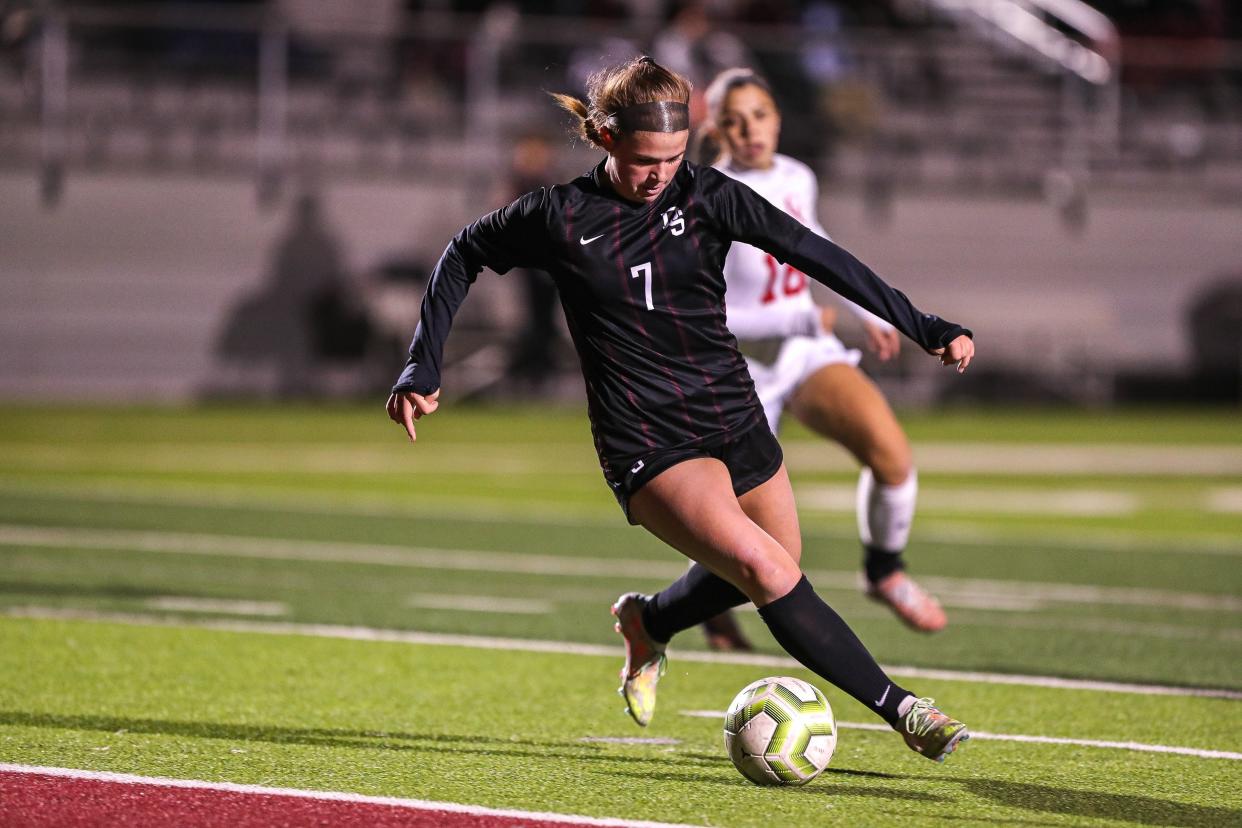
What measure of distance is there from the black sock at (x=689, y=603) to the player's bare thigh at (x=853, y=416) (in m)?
1.80

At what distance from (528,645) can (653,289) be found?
3.07 meters

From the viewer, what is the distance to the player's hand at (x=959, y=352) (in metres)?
5.05

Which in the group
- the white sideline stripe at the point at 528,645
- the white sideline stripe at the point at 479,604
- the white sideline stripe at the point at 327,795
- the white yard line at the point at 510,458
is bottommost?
the white yard line at the point at 510,458

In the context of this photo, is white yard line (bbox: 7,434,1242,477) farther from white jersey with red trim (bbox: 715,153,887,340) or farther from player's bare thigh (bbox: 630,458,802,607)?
player's bare thigh (bbox: 630,458,802,607)

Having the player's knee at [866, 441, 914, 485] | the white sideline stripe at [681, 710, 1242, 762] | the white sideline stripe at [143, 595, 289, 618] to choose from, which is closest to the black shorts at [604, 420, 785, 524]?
the white sideline stripe at [681, 710, 1242, 762]

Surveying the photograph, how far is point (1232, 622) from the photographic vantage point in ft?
29.8

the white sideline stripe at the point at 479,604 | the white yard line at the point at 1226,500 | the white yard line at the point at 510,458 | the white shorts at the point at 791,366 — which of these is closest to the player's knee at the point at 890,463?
the white shorts at the point at 791,366

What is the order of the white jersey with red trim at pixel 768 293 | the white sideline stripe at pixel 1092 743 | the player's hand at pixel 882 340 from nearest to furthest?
the white sideline stripe at pixel 1092 743, the player's hand at pixel 882 340, the white jersey with red trim at pixel 768 293

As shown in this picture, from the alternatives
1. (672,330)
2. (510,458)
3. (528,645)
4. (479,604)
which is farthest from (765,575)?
(510,458)

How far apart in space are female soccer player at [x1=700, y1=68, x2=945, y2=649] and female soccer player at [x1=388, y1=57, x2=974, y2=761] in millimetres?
2166

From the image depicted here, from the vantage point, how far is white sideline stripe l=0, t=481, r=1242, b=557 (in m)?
12.5

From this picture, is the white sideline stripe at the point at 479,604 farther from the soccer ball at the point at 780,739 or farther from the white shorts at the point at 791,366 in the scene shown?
the soccer ball at the point at 780,739

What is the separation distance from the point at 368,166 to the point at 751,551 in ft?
61.4

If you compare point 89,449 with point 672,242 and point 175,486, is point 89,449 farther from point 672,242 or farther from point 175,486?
point 672,242
